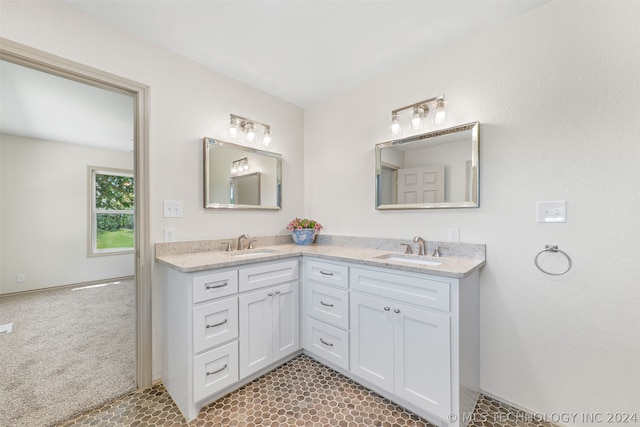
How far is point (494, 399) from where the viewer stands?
5.32ft

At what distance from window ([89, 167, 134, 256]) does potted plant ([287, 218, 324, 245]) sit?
11.1 feet

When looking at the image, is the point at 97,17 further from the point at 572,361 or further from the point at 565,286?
the point at 572,361

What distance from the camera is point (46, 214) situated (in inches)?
154

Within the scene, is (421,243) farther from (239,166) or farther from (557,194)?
(239,166)

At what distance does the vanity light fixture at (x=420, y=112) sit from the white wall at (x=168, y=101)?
1194 mm

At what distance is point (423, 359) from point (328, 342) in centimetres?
71

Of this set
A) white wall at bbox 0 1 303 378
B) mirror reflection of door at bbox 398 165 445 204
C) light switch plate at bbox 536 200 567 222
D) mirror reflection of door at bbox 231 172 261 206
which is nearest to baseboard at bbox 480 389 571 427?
light switch plate at bbox 536 200 567 222

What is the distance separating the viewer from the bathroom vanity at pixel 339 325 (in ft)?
4.51

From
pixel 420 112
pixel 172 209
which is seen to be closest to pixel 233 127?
pixel 172 209

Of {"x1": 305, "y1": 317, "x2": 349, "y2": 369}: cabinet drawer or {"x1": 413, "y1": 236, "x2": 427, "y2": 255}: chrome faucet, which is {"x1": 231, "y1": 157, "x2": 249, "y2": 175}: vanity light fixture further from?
{"x1": 413, "y1": 236, "x2": 427, "y2": 255}: chrome faucet

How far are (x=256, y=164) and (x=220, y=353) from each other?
1.57 m

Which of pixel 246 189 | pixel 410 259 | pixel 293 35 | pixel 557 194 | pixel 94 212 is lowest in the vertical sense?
pixel 410 259

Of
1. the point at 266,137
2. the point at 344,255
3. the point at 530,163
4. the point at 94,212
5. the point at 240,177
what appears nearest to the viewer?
the point at 530,163

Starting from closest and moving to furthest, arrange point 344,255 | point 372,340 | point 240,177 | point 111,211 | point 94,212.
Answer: point 372,340 → point 344,255 → point 240,177 → point 94,212 → point 111,211
